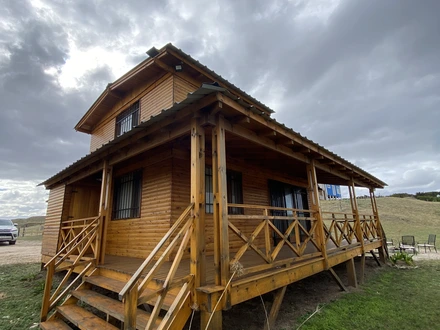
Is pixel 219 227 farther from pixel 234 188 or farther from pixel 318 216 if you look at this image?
pixel 234 188

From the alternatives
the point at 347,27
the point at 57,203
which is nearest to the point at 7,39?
the point at 57,203

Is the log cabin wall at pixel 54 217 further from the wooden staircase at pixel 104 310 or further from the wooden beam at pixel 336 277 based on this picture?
the wooden beam at pixel 336 277

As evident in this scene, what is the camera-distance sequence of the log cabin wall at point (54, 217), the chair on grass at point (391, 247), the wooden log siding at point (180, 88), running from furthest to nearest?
the chair on grass at point (391, 247)
the log cabin wall at point (54, 217)
the wooden log siding at point (180, 88)

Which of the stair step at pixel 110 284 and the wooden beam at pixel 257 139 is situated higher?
the wooden beam at pixel 257 139

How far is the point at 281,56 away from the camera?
15914 mm

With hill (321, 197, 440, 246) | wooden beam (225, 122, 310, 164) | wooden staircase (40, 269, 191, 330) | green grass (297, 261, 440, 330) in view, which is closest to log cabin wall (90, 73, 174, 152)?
wooden beam (225, 122, 310, 164)

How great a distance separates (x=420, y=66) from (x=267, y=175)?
1831 centimetres

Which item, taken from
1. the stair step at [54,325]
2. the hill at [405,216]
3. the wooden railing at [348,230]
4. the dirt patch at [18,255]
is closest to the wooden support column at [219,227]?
the stair step at [54,325]

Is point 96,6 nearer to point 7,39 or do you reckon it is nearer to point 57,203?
point 7,39

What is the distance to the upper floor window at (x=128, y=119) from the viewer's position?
7918mm

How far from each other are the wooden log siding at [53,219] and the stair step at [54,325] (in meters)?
4.75

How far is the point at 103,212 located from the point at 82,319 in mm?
2209

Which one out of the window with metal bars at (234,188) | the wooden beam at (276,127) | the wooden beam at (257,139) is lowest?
the window with metal bars at (234,188)

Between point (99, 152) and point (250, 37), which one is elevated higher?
point (250, 37)
